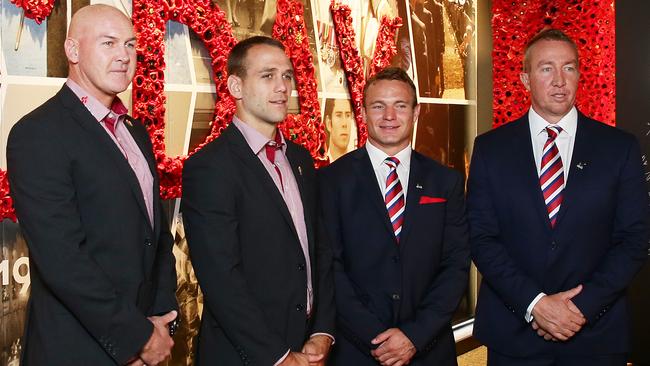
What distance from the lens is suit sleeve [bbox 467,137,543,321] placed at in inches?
108

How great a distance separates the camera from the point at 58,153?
200cm

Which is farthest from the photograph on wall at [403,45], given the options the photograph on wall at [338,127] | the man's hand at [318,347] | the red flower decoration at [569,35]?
the man's hand at [318,347]

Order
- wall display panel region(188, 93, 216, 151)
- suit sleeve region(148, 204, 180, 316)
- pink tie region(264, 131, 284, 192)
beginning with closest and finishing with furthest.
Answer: suit sleeve region(148, 204, 180, 316) < pink tie region(264, 131, 284, 192) < wall display panel region(188, 93, 216, 151)

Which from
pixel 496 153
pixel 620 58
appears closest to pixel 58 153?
pixel 496 153

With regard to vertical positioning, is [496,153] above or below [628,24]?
below

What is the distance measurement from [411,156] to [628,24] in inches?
106

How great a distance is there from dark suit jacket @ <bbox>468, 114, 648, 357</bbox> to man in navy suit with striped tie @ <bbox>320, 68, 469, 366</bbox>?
158mm

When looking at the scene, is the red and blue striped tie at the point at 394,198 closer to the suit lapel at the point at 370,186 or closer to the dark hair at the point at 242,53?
the suit lapel at the point at 370,186

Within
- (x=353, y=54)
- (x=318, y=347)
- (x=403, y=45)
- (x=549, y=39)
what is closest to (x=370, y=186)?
(x=318, y=347)

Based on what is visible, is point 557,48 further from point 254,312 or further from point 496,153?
point 254,312

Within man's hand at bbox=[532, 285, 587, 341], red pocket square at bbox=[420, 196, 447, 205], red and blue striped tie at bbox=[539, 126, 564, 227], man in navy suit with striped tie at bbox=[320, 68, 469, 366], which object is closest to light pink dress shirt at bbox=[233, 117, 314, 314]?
man in navy suit with striped tie at bbox=[320, 68, 469, 366]

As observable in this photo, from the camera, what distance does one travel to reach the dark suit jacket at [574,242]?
274 centimetres

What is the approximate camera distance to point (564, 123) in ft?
9.55

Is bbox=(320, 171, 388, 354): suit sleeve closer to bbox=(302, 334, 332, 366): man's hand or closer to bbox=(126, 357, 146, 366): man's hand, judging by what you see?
bbox=(302, 334, 332, 366): man's hand
